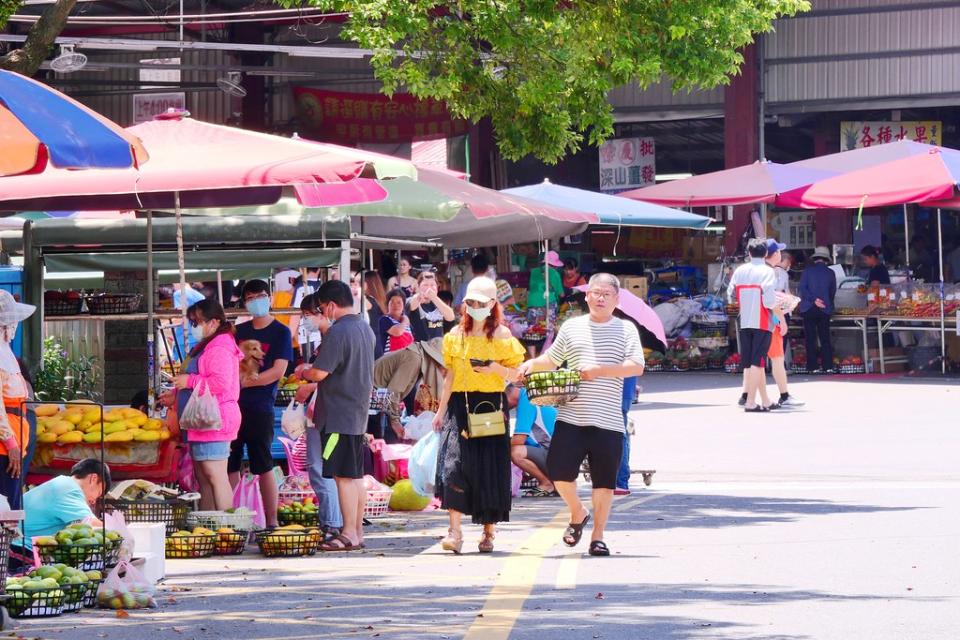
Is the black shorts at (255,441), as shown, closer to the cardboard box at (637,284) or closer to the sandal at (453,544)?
the sandal at (453,544)

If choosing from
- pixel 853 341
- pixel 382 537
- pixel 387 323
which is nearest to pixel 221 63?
pixel 853 341

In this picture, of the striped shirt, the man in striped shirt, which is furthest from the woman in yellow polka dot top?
the striped shirt

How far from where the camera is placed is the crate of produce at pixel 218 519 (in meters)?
10.6

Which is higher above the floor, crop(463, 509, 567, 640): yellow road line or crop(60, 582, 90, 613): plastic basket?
crop(60, 582, 90, 613): plastic basket

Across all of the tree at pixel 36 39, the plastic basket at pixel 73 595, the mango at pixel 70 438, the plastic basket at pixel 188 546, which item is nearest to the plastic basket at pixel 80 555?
the plastic basket at pixel 73 595

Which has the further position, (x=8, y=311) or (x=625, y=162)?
(x=625, y=162)

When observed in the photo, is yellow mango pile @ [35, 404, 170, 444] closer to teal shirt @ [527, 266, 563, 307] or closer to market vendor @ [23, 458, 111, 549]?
market vendor @ [23, 458, 111, 549]

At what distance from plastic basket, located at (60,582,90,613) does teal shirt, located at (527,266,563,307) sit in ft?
52.3

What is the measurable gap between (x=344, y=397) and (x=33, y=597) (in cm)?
298

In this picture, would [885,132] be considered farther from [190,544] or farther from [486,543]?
[190,544]

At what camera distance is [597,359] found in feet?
32.8

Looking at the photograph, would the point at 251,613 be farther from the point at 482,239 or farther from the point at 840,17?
the point at 840,17

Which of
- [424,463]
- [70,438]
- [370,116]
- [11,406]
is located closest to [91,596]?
[11,406]

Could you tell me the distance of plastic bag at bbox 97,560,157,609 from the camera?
831 cm
